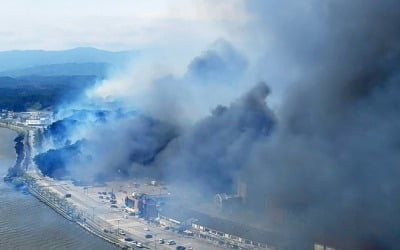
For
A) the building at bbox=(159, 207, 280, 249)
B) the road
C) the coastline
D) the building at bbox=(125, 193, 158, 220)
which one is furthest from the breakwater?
the building at bbox=(159, 207, 280, 249)

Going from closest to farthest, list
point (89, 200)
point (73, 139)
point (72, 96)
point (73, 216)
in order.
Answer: point (73, 216)
point (89, 200)
point (73, 139)
point (72, 96)

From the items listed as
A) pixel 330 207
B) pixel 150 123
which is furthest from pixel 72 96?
pixel 330 207

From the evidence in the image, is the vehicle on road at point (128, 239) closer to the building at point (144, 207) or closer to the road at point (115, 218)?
the road at point (115, 218)

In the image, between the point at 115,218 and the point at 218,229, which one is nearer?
the point at 218,229

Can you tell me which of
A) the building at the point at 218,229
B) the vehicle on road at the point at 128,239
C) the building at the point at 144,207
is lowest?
the vehicle on road at the point at 128,239

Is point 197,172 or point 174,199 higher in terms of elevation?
point 197,172

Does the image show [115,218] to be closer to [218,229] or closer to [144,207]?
[144,207]

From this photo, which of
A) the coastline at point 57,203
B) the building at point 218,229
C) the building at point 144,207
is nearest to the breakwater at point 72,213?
the coastline at point 57,203

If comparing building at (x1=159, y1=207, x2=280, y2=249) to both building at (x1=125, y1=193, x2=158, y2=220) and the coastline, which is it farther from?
the coastline

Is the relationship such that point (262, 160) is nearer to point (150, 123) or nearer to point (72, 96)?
point (150, 123)

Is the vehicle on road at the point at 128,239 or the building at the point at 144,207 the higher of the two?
the building at the point at 144,207

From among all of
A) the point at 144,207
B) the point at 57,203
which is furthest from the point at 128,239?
the point at 57,203
